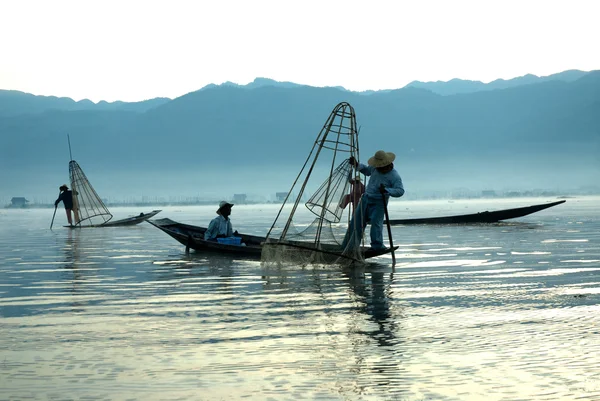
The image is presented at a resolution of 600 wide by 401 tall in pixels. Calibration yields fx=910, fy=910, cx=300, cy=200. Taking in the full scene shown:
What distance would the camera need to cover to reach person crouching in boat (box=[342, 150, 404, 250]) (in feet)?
52.1

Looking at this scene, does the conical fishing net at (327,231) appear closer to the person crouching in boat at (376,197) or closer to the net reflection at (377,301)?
the person crouching in boat at (376,197)

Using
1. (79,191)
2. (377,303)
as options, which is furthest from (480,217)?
(377,303)

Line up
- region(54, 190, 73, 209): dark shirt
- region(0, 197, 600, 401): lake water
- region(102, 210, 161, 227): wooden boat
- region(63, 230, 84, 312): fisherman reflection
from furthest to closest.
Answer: region(102, 210, 161, 227): wooden boat, region(54, 190, 73, 209): dark shirt, region(63, 230, 84, 312): fisherman reflection, region(0, 197, 600, 401): lake water

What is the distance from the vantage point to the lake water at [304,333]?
20.5ft


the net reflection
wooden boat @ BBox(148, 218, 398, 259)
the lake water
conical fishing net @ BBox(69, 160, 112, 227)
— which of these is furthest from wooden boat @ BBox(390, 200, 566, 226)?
the net reflection

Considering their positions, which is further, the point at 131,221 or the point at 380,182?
the point at 131,221

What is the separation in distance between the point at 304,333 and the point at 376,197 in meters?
7.79

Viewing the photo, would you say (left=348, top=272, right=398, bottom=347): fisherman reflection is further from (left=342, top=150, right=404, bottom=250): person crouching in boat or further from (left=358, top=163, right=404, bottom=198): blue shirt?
(left=358, top=163, right=404, bottom=198): blue shirt

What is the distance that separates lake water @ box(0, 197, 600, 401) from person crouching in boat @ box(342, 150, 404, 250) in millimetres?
648

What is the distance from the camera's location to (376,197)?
16.0 meters

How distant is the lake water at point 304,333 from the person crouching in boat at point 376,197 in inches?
25.5

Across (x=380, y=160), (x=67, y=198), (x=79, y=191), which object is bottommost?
(x=380, y=160)

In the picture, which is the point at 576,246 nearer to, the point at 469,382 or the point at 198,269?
the point at 198,269

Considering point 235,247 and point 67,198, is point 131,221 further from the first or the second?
point 235,247
